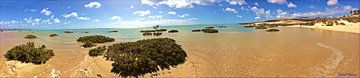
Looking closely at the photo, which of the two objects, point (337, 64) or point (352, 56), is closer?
point (337, 64)

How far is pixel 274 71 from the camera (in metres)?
13.1

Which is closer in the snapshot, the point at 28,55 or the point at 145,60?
the point at 145,60

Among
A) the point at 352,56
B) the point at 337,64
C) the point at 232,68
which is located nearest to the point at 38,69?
the point at 232,68

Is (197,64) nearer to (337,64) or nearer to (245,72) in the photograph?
(245,72)

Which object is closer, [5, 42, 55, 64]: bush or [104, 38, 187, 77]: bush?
[104, 38, 187, 77]: bush

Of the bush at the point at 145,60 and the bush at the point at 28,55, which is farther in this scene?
the bush at the point at 28,55

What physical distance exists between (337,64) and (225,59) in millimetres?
5449

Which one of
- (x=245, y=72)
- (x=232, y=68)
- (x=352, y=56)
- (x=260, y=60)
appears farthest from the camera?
(x=352, y=56)

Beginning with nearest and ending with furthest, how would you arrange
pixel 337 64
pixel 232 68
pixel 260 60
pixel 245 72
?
pixel 245 72 → pixel 232 68 → pixel 337 64 → pixel 260 60

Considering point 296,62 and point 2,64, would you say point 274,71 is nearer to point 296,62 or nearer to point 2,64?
point 296,62

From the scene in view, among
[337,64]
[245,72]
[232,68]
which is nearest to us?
[245,72]

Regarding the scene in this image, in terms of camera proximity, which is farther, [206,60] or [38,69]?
[206,60]

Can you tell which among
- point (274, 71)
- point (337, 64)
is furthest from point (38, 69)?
point (337, 64)

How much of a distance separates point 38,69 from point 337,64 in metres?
14.1
